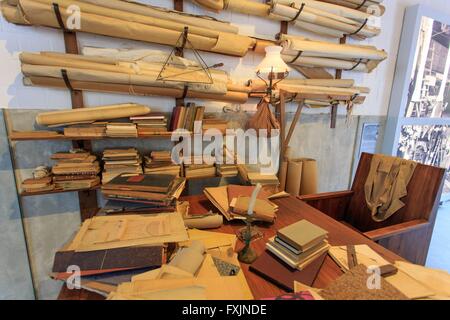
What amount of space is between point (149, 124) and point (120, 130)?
7.9 inches

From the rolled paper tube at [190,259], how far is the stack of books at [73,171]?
94 cm

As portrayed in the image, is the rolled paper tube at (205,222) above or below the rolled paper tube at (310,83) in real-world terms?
below

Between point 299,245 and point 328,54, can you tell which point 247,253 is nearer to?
point 299,245

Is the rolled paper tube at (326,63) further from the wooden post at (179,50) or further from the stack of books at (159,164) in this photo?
the stack of books at (159,164)

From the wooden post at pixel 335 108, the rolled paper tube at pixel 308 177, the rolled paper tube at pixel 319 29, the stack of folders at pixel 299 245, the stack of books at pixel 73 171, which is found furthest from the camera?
the wooden post at pixel 335 108

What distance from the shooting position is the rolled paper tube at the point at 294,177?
2156 millimetres

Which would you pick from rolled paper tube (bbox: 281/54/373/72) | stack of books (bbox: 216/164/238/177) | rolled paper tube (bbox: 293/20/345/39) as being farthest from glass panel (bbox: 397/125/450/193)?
stack of books (bbox: 216/164/238/177)

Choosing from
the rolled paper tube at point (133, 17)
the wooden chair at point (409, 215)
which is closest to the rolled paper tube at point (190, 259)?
the wooden chair at point (409, 215)

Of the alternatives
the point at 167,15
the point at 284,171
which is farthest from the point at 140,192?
the point at 284,171

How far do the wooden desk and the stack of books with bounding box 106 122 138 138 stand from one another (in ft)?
1.91

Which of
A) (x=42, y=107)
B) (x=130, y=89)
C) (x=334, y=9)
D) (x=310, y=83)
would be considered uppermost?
(x=334, y=9)

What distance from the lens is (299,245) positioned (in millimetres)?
939

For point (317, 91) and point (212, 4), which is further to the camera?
point (317, 91)

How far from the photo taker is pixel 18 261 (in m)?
1.63
